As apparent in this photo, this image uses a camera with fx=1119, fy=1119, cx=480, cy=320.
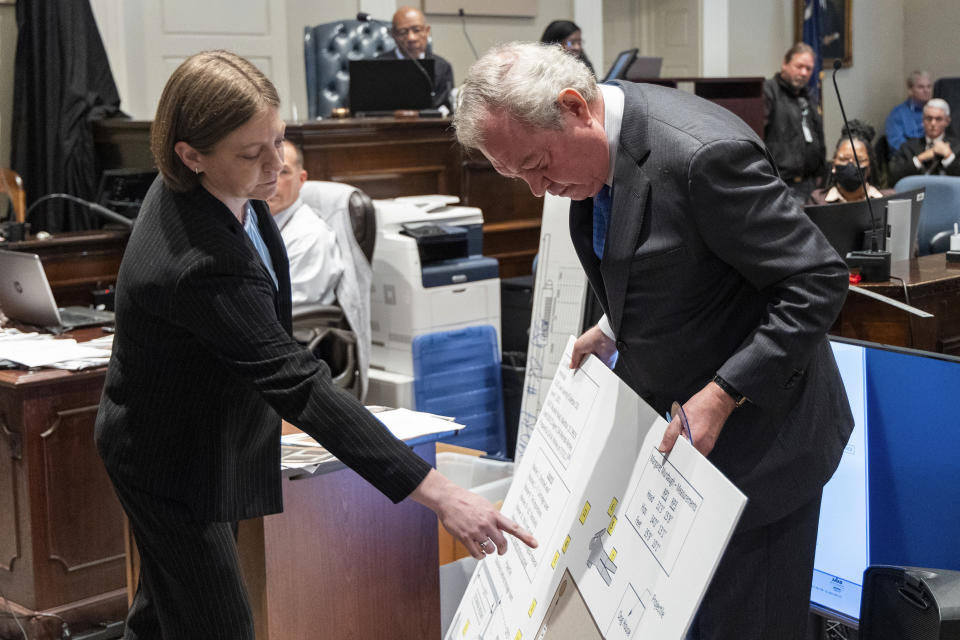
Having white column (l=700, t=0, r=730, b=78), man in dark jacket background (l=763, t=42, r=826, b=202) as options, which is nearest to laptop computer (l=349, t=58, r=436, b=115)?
man in dark jacket background (l=763, t=42, r=826, b=202)

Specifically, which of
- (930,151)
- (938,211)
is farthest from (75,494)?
(930,151)

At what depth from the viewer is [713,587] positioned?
5.27 feet

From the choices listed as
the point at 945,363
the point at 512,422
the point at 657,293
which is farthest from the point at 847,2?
the point at 657,293

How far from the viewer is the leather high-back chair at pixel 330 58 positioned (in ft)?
22.4

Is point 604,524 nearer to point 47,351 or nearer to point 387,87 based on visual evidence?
point 47,351

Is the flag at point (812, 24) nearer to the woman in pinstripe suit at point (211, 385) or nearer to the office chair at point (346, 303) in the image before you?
the office chair at point (346, 303)

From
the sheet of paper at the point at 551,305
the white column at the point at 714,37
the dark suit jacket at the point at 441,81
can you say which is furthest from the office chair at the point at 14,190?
the white column at the point at 714,37

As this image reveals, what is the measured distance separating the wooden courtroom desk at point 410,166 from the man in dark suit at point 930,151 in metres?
4.33

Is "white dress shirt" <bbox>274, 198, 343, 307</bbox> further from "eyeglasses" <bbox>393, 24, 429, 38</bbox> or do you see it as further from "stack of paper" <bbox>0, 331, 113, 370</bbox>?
"eyeglasses" <bbox>393, 24, 429, 38</bbox>

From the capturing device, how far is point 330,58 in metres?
6.88

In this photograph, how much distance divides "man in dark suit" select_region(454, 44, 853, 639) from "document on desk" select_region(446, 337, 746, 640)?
88 mm

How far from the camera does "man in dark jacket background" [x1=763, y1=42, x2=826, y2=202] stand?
325 inches

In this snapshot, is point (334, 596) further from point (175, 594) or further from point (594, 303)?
point (594, 303)

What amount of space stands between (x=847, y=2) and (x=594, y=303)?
29.5 ft
